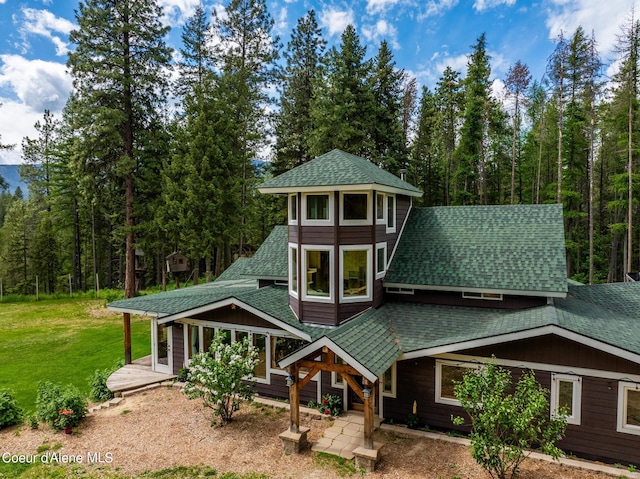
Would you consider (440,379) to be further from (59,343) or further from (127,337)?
(59,343)

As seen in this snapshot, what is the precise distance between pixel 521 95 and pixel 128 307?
92.5 ft

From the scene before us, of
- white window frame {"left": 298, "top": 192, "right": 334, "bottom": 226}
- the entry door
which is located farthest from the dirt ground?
white window frame {"left": 298, "top": 192, "right": 334, "bottom": 226}

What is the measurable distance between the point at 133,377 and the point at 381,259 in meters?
9.15

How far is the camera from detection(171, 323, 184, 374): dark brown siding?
1231 centimetres

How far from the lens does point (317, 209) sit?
1048 cm

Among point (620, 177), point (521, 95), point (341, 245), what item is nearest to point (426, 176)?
point (521, 95)

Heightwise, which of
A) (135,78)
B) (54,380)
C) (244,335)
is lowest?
(54,380)

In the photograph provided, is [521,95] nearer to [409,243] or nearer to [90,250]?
[409,243]

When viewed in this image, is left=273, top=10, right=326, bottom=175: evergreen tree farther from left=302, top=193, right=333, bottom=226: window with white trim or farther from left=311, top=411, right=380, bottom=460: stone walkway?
left=311, top=411, right=380, bottom=460: stone walkway

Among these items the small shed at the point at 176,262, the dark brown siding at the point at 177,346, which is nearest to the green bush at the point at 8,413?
the dark brown siding at the point at 177,346

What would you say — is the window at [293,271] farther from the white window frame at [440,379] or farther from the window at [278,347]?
the white window frame at [440,379]

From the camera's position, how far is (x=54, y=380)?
521 inches

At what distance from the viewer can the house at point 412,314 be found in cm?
781

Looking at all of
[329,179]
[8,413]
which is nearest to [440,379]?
[329,179]
